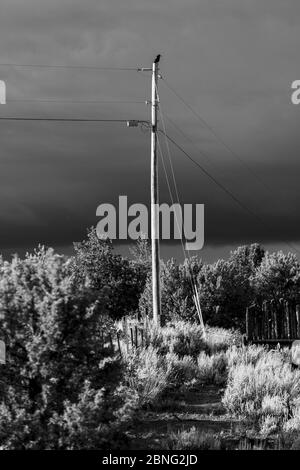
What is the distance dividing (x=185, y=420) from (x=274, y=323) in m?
7.90

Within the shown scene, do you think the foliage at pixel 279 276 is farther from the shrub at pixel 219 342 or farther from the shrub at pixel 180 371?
the shrub at pixel 180 371

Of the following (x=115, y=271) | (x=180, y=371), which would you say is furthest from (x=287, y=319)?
(x=115, y=271)

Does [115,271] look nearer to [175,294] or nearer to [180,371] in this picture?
[175,294]

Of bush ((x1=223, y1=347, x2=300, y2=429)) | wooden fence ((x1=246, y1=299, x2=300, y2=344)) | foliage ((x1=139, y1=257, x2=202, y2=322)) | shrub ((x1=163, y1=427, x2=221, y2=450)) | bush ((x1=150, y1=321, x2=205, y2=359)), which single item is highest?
foliage ((x1=139, y1=257, x2=202, y2=322))

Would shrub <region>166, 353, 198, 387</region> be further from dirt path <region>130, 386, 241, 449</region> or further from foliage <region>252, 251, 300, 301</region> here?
foliage <region>252, 251, 300, 301</region>

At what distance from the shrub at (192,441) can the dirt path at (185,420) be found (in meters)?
0.15

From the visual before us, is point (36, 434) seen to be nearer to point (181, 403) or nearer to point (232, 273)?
point (181, 403)

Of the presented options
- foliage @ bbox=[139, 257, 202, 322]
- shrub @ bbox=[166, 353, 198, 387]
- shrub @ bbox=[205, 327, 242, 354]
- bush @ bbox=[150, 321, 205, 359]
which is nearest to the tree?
shrub @ bbox=[166, 353, 198, 387]

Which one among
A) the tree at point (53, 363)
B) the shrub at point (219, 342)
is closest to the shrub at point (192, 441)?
the tree at point (53, 363)

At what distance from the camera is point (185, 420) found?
37.4 feet

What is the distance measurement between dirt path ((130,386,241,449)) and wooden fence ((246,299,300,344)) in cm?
559

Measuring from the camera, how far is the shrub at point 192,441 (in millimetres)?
9508

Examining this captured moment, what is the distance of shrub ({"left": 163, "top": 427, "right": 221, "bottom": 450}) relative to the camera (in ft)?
31.2

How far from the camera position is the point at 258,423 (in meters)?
11.2
